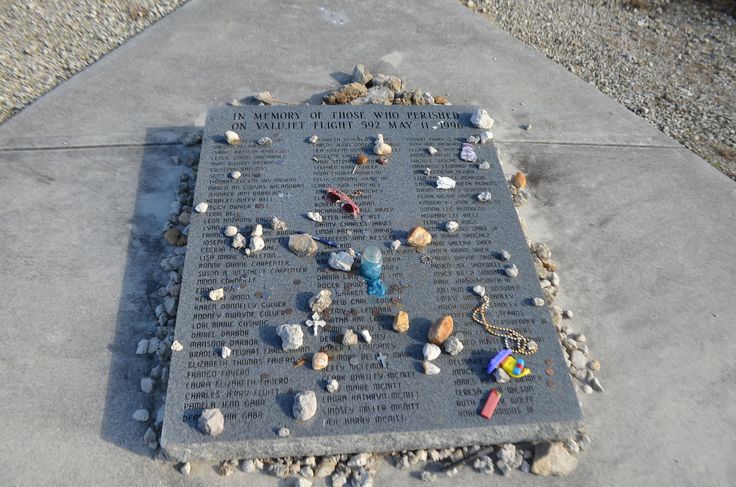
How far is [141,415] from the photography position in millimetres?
2736

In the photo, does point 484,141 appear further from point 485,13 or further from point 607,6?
point 607,6

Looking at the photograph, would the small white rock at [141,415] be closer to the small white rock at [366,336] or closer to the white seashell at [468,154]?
the small white rock at [366,336]

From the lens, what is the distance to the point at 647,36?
6.19 m

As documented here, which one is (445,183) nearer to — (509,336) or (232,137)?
(509,336)

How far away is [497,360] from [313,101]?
9.30 ft

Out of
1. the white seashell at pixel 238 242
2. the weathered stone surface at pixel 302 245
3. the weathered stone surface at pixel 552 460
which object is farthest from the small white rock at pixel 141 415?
the weathered stone surface at pixel 552 460

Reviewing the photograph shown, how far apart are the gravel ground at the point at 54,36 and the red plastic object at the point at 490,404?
4222mm

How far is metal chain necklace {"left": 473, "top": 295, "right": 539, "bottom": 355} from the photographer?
292 centimetres

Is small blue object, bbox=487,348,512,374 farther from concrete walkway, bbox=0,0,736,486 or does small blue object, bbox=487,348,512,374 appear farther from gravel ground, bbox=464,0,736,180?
gravel ground, bbox=464,0,736,180

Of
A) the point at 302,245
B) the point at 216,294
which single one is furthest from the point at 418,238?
the point at 216,294

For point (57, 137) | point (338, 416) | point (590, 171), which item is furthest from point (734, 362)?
point (57, 137)

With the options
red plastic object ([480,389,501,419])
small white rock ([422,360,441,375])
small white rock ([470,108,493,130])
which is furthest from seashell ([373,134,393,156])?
red plastic object ([480,389,501,419])

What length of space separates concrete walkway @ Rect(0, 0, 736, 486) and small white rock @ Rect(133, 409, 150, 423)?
0.08m

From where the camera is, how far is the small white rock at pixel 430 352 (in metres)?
2.83
